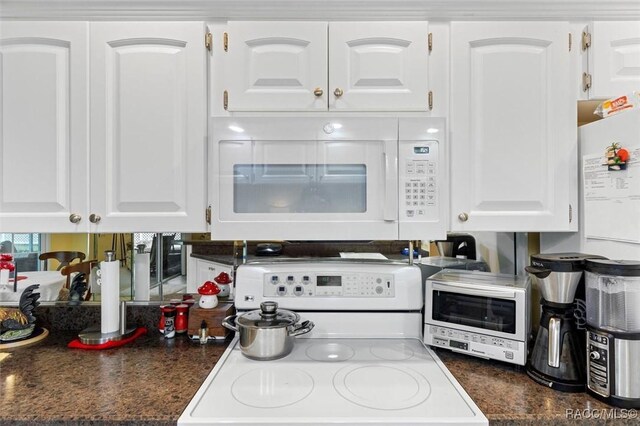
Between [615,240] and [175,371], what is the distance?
4.97ft

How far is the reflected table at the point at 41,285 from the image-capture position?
157 cm

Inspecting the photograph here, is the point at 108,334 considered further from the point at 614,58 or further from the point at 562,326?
the point at 614,58

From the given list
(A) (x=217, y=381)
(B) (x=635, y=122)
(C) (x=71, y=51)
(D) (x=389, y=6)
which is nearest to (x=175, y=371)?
(A) (x=217, y=381)

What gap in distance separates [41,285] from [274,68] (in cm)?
147

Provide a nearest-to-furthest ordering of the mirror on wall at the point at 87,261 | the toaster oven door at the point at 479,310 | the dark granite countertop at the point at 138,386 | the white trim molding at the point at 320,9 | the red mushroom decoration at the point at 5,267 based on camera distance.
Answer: the dark granite countertop at the point at 138,386 < the toaster oven door at the point at 479,310 < the white trim molding at the point at 320,9 < the red mushroom decoration at the point at 5,267 < the mirror on wall at the point at 87,261

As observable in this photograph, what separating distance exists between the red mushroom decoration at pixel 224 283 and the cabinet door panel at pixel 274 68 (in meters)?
0.75

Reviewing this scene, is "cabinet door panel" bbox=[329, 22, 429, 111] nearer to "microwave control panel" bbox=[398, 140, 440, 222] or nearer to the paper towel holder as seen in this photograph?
"microwave control panel" bbox=[398, 140, 440, 222]

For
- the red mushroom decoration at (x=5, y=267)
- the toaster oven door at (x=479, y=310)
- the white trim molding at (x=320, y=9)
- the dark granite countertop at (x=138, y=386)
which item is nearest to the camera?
the dark granite countertop at (x=138, y=386)

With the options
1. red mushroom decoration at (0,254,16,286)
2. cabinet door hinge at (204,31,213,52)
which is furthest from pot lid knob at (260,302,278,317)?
red mushroom decoration at (0,254,16,286)

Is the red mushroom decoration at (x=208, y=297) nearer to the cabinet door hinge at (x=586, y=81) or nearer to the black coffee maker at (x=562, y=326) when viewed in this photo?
the black coffee maker at (x=562, y=326)

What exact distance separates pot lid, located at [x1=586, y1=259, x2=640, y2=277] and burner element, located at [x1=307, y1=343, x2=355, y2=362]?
816 millimetres

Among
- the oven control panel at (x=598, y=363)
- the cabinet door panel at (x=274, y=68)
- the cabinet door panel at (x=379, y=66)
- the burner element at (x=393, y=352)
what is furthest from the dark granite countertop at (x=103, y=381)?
the oven control panel at (x=598, y=363)

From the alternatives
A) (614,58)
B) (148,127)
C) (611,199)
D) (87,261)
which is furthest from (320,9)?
(87,261)

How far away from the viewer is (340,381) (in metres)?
1.05
